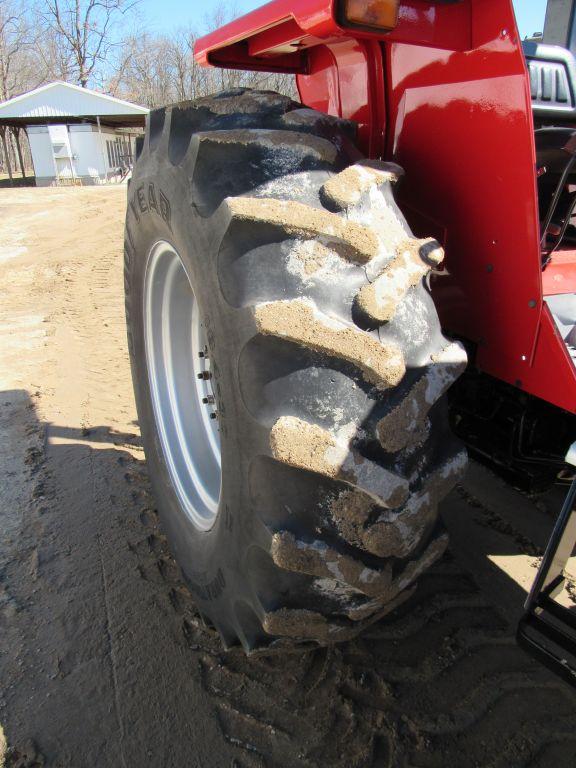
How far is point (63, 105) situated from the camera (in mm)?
26219

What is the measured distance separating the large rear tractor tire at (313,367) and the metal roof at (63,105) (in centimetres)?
2717

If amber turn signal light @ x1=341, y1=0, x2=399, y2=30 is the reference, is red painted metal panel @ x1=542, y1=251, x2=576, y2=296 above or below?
below

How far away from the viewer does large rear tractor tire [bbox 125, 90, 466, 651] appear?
1.20 m

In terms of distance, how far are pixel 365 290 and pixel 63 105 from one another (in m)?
28.9

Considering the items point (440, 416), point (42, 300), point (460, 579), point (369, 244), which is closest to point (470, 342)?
point (440, 416)

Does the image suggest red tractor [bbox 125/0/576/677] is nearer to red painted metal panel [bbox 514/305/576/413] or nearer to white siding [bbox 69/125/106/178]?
red painted metal panel [bbox 514/305/576/413]

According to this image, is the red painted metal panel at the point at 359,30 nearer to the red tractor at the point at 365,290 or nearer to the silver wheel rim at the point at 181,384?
the red tractor at the point at 365,290

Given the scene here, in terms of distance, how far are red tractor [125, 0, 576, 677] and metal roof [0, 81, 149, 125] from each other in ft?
88.7

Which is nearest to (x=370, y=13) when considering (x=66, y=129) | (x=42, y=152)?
(x=66, y=129)

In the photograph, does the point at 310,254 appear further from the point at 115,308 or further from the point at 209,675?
the point at 115,308

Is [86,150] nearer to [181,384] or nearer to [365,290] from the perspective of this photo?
[181,384]

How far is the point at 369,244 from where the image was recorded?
1.26m

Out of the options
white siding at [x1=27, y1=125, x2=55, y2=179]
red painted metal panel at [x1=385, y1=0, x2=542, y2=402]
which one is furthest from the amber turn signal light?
white siding at [x1=27, y1=125, x2=55, y2=179]

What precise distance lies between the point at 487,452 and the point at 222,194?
1092 millimetres
